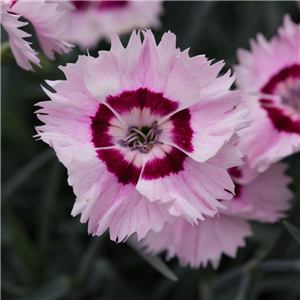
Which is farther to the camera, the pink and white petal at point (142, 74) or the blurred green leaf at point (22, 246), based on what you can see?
the blurred green leaf at point (22, 246)

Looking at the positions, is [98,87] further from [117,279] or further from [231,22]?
[231,22]

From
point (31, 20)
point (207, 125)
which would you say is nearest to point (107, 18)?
point (31, 20)

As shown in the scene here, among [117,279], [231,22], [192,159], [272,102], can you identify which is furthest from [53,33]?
[231,22]

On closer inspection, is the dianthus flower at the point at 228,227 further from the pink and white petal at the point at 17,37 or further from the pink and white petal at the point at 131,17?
the pink and white petal at the point at 131,17

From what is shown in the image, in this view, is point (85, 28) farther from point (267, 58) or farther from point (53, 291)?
point (53, 291)

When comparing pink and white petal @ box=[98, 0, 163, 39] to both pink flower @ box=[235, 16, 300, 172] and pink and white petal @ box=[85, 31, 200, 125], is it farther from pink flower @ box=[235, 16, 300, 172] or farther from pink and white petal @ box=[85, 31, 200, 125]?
pink and white petal @ box=[85, 31, 200, 125]

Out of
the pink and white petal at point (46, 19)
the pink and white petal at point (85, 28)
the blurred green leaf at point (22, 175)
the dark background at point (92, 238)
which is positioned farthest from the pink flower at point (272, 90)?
the blurred green leaf at point (22, 175)

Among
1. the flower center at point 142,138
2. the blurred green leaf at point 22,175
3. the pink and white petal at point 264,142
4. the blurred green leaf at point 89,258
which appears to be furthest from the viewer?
the blurred green leaf at point 22,175
